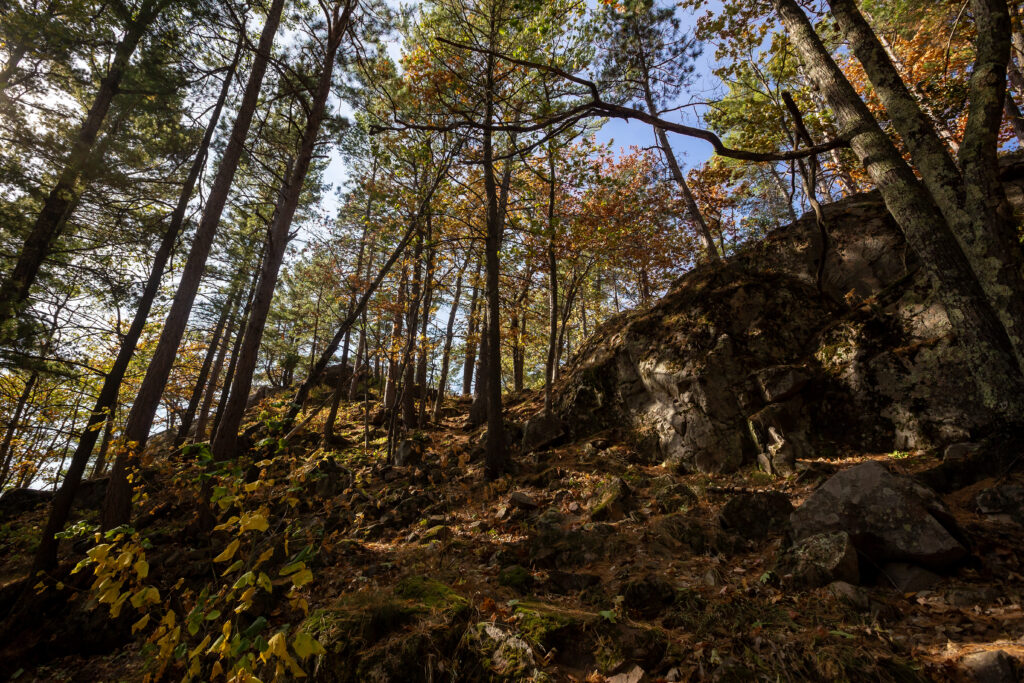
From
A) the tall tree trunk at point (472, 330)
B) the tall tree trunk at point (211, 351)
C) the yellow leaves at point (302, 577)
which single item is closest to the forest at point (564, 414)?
the yellow leaves at point (302, 577)

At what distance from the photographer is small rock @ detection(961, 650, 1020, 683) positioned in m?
2.19

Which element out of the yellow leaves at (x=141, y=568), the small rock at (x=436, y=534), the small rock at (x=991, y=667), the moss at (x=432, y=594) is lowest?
the small rock at (x=991, y=667)

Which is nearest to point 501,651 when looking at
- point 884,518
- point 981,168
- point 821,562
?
point 821,562

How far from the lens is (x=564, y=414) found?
10359mm

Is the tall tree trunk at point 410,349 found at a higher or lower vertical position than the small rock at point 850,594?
higher

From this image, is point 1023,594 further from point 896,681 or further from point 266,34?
point 266,34

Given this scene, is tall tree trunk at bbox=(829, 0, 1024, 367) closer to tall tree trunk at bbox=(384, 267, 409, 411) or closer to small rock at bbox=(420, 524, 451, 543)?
small rock at bbox=(420, 524, 451, 543)

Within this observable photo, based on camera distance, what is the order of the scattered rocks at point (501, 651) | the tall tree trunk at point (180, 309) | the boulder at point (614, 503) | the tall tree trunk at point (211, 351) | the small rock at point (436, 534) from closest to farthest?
the scattered rocks at point (501, 651)
the boulder at point (614, 503)
the small rock at point (436, 534)
the tall tree trunk at point (180, 309)
the tall tree trunk at point (211, 351)

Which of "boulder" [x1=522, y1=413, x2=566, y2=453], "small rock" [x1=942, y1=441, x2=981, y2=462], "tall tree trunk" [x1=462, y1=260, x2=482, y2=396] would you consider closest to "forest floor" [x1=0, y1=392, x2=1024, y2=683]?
"small rock" [x1=942, y1=441, x2=981, y2=462]

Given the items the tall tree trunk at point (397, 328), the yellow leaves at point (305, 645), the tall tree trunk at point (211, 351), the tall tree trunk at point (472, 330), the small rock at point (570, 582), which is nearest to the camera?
the yellow leaves at point (305, 645)

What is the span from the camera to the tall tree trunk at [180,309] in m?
6.72

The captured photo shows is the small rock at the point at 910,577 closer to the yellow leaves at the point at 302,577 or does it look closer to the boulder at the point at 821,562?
the boulder at the point at 821,562

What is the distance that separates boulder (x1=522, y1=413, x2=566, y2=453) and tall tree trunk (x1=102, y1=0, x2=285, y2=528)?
753cm

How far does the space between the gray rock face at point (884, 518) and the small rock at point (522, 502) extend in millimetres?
3759
